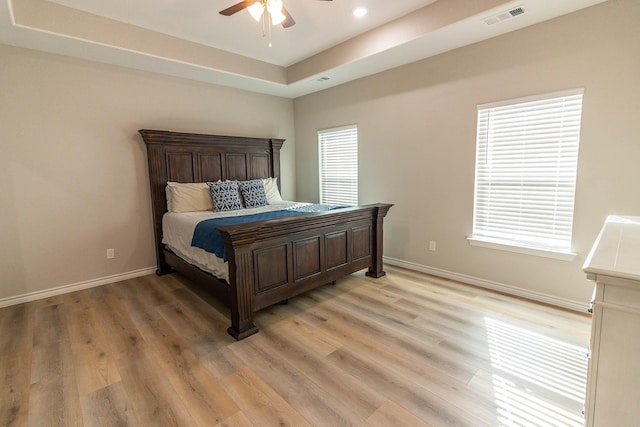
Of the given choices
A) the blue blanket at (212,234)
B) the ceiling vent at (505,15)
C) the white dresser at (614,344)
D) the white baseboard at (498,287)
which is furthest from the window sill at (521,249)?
the blue blanket at (212,234)

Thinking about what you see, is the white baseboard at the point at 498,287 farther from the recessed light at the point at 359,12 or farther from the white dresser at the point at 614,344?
the recessed light at the point at 359,12

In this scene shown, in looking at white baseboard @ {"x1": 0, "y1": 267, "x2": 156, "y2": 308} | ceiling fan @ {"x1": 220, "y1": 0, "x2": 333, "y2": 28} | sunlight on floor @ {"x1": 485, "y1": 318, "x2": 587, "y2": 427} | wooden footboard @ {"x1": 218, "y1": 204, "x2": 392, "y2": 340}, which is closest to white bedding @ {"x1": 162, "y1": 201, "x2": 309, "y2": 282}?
wooden footboard @ {"x1": 218, "y1": 204, "x2": 392, "y2": 340}

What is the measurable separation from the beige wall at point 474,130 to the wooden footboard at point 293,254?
2.30 feet

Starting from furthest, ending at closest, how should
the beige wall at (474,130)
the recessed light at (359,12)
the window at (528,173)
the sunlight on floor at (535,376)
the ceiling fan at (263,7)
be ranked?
the recessed light at (359,12) → the window at (528,173) → the beige wall at (474,130) → the ceiling fan at (263,7) → the sunlight on floor at (535,376)

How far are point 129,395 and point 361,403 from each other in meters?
1.40

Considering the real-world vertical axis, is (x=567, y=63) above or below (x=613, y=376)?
above

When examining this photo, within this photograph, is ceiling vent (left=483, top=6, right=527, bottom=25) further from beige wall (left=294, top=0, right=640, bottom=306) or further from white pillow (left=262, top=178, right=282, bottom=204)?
white pillow (left=262, top=178, right=282, bottom=204)

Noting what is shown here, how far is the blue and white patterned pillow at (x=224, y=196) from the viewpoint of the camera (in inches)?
154

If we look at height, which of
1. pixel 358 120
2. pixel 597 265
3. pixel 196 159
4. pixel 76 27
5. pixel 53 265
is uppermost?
pixel 76 27

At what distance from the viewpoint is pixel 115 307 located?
3.02 metres

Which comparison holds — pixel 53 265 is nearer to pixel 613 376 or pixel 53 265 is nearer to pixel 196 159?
pixel 196 159

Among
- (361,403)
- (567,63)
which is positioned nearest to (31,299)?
(361,403)

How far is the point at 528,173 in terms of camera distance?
2.96m

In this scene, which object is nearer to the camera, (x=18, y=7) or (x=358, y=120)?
(x=18, y=7)
